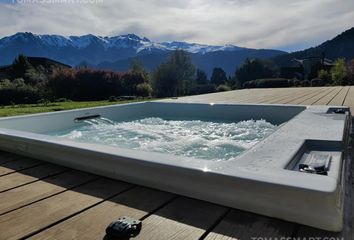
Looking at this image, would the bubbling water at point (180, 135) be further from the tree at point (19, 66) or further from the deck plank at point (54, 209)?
the tree at point (19, 66)

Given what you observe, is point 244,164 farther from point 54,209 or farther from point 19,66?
point 19,66

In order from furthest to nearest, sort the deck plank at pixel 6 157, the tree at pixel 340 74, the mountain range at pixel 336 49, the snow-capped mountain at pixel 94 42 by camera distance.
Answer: the snow-capped mountain at pixel 94 42 < the mountain range at pixel 336 49 < the tree at pixel 340 74 < the deck plank at pixel 6 157

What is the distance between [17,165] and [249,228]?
1.24 meters

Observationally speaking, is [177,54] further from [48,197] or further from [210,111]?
[48,197]

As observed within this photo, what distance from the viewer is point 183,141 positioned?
9.39 ft

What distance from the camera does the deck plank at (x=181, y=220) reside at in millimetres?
805

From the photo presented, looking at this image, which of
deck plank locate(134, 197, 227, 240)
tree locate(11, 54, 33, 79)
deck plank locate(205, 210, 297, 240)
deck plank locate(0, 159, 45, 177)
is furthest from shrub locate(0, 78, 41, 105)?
tree locate(11, 54, 33, 79)

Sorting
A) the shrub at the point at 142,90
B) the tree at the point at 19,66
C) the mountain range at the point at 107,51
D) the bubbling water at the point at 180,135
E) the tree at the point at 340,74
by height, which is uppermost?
the mountain range at the point at 107,51

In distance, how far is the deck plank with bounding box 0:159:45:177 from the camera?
1419 mm

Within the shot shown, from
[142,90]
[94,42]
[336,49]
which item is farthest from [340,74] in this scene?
[94,42]

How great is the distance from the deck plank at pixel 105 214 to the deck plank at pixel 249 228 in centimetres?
24

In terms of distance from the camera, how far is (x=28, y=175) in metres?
1.34

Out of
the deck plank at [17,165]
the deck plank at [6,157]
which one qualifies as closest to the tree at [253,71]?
the deck plank at [6,157]

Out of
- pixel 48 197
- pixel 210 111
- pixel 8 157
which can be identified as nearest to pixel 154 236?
pixel 48 197
